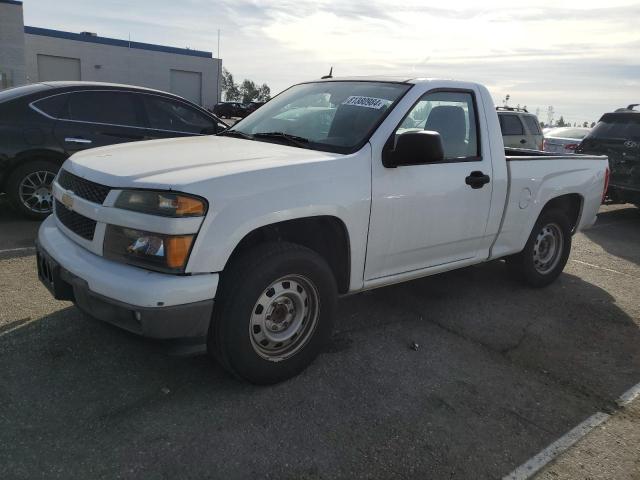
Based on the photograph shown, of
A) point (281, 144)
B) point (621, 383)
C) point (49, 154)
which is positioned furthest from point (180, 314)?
point (49, 154)

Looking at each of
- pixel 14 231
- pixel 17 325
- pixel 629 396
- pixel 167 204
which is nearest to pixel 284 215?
pixel 167 204

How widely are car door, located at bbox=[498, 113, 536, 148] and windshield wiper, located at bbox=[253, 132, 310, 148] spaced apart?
30.4 feet

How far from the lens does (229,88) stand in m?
95.2

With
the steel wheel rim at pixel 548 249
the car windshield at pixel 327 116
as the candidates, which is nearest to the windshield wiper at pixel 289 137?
the car windshield at pixel 327 116

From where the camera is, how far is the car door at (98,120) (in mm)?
6523

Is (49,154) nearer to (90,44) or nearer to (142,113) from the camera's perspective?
(142,113)

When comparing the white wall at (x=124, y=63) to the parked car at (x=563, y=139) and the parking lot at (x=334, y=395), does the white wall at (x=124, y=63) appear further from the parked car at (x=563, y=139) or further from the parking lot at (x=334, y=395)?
the parking lot at (x=334, y=395)

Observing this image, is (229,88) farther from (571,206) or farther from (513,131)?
(571,206)

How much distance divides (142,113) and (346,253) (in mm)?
4698

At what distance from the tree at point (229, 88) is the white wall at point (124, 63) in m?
48.0

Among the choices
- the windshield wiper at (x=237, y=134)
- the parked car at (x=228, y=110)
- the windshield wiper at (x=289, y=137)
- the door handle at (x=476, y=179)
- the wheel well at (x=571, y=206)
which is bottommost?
the parked car at (x=228, y=110)

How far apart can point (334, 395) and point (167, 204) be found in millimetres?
1500

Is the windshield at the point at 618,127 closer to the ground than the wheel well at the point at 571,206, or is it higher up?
higher up

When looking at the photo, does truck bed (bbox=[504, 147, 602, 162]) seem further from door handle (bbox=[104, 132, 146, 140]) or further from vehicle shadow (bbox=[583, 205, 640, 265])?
door handle (bbox=[104, 132, 146, 140])
